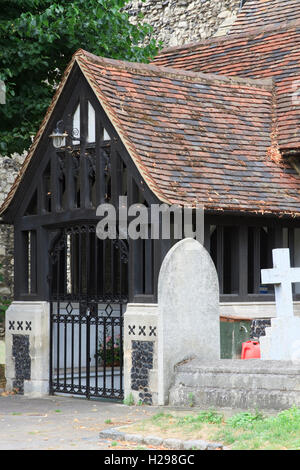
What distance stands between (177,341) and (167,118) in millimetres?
3934

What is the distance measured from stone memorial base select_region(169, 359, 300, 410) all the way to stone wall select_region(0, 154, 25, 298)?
13121 mm

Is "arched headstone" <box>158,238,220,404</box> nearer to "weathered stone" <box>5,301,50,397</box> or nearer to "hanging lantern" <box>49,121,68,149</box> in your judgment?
"hanging lantern" <box>49,121,68,149</box>

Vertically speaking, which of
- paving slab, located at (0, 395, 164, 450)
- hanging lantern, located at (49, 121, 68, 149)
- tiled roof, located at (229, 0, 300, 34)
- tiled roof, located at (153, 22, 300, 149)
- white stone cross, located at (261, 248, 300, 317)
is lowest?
paving slab, located at (0, 395, 164, 450)

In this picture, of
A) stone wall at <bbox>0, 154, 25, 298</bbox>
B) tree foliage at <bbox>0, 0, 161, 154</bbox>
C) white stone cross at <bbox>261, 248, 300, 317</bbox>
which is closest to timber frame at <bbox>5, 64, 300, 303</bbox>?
white stone cross at <bbox>261, 248, 300, 317</bbox>

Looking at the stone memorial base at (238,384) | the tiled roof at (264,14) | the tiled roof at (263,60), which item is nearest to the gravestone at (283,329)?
the stone memorial base at (238,384)

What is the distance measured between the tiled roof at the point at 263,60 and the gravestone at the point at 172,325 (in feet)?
12.2

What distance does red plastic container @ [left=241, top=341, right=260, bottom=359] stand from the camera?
14977 millimetres

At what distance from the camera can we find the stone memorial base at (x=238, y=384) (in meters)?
12.5

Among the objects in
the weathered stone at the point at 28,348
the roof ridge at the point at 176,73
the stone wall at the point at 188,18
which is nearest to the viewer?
the roof ridge at the point at 176,73

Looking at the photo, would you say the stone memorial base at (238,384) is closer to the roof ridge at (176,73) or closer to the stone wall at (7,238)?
the roof ridge at (176,73)

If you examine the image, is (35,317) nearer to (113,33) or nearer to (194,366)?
(194,366)

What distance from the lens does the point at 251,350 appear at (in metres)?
15.1

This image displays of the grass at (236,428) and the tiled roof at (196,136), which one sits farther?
the tiled roof at (196,136)

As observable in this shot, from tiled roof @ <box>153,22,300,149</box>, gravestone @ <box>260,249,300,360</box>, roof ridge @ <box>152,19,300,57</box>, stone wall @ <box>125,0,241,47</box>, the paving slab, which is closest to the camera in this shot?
the paving slab
